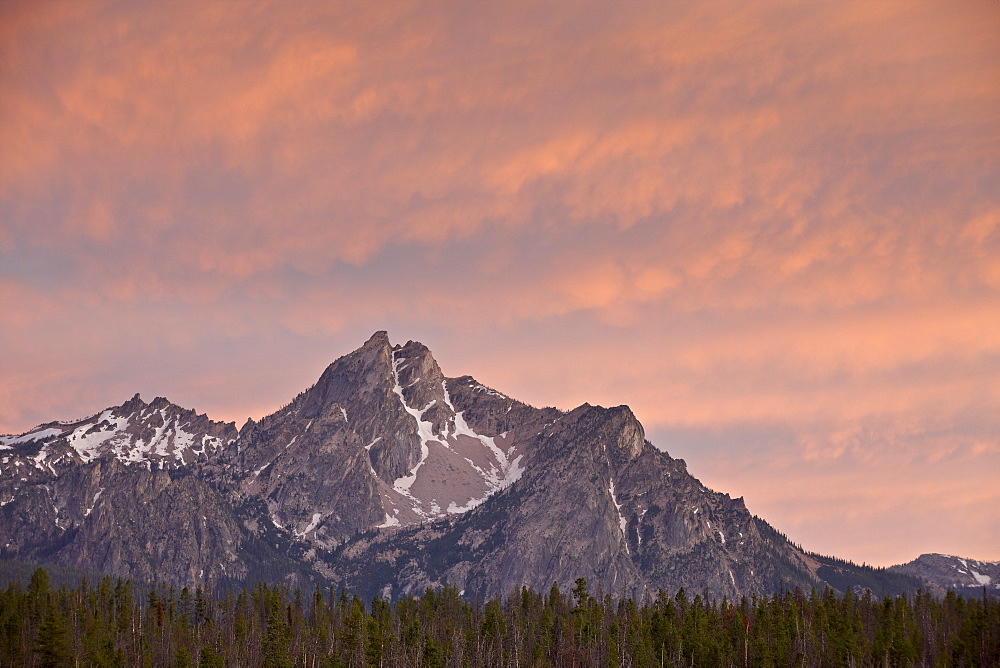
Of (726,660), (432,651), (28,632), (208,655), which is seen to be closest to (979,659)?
(726,660)

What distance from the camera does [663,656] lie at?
638 feet

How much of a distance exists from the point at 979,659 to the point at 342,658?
106 metres

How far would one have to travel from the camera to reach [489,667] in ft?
652

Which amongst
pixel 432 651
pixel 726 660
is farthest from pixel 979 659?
pixel 432 651

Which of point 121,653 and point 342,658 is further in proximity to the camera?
point 342,658

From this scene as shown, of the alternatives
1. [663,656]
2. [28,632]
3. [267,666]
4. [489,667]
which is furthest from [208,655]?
[663,656]

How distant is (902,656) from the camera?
19150 cm

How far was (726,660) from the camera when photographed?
194000 millimetres

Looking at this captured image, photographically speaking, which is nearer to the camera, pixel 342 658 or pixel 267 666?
pixel 267 666

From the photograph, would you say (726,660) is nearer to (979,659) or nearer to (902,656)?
(902,656)

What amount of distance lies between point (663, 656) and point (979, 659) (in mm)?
51754

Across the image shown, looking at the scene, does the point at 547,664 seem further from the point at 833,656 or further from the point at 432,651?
the point at 833,656

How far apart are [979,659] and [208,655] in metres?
126

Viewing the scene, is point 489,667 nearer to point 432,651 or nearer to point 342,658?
point 432,651
